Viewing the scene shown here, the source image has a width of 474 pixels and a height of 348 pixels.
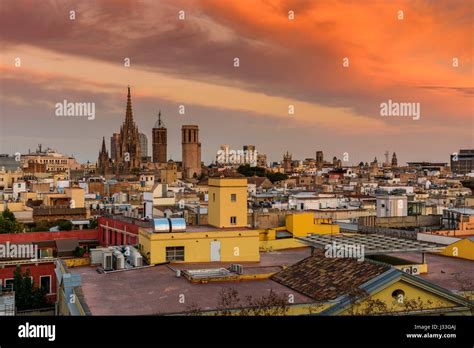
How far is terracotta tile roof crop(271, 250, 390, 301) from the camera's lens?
11.4m

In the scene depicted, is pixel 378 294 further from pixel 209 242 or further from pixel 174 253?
pixel 174 253

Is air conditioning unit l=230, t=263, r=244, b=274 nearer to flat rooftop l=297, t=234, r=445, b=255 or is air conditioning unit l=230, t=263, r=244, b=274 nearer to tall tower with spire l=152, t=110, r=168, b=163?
flat rooftop l=297, t=234, r=445, b=255

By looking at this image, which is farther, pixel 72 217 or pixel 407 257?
pixel 72 217

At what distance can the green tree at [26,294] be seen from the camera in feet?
64.3

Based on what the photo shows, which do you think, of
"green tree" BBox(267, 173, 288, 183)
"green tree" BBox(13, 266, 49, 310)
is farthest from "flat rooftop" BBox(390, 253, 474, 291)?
"green tree" BBox(267, 173, 288, 183)

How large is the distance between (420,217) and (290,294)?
1627 centimetres

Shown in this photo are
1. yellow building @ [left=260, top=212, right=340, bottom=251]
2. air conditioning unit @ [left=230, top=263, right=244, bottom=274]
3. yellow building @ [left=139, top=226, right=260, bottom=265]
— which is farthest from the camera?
yellow building @ [left=260, top=212, right=340, bottom=251]

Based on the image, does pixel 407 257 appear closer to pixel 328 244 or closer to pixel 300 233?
pixel 328 244

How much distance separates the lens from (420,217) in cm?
2639

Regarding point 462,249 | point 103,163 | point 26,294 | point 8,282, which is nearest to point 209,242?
point 462,249

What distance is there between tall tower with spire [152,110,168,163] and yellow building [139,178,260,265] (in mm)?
112008

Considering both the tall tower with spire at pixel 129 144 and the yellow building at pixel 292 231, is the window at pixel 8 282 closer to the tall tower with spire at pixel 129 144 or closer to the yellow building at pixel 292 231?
the yellow building at pixel 292 231
